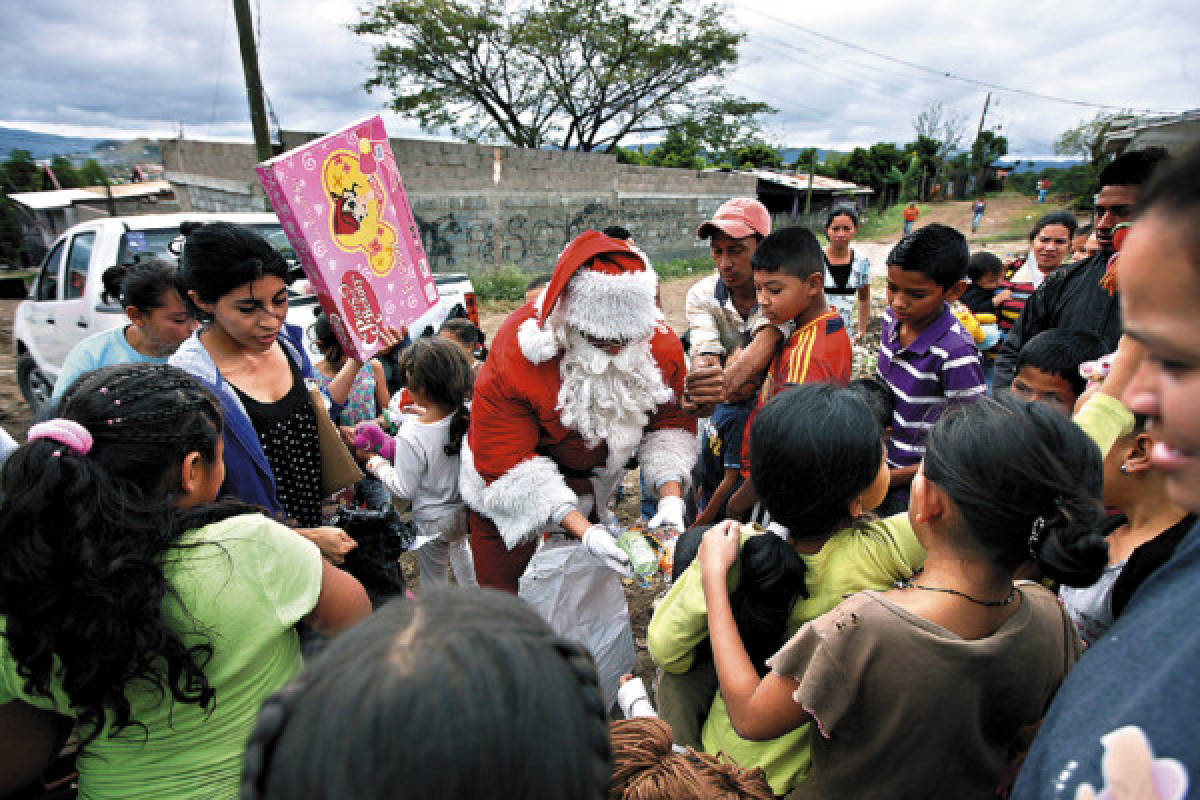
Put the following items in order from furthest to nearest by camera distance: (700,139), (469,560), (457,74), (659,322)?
(700,139) < (457,74) < (469,560) < (659,322)

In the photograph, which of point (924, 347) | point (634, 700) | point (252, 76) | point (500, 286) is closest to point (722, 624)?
point (634, 700)

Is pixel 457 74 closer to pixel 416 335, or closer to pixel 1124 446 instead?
pixel 416 335

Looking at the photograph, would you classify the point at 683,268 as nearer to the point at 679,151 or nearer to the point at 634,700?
the point at 679,151

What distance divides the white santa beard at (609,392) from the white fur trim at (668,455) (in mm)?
86

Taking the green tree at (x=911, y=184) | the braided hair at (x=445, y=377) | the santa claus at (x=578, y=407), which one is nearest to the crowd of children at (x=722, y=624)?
the santa claus at (x=578, y=407)

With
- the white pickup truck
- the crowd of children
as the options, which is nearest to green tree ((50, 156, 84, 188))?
the white pickup truck

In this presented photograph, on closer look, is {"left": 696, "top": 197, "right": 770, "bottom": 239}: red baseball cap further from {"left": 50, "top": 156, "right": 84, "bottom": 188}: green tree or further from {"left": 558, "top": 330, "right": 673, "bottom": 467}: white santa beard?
{"left": 50, "top": 156, "right": 84, "bottom": 188}: green tree

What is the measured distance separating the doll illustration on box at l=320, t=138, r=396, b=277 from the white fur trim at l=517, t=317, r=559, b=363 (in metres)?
1.05

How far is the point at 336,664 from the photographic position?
0.58 m

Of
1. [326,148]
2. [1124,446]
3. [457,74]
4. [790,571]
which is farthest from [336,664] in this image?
[457,74]

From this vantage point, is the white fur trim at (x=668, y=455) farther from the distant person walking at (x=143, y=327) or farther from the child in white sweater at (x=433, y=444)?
the distant person walking at (x=143, y=327)

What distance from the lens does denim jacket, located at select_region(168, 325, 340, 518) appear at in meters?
1.76

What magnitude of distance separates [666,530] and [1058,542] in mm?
1234

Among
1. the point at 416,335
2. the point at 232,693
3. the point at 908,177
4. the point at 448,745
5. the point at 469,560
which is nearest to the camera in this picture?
the point at 448,745
